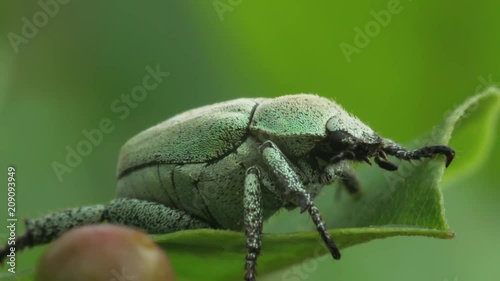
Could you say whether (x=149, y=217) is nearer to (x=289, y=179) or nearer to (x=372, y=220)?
(x=289, y=179)

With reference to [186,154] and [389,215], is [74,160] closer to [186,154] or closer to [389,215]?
[186,154]

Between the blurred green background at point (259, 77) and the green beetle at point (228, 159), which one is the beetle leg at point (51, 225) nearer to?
the green beetle at point (228, 159)

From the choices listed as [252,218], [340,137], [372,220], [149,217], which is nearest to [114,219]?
[149,217]

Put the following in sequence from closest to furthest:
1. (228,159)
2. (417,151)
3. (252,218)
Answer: (252,218) < (417,151) < (228,159)

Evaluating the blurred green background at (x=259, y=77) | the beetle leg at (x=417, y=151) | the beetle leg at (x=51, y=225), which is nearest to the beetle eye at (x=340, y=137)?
the beetle leg at (x=417, y=151)

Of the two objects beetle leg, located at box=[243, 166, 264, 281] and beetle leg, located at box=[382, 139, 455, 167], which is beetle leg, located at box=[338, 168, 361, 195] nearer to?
beetle leg, located at box=[382, 139, 455, 167]

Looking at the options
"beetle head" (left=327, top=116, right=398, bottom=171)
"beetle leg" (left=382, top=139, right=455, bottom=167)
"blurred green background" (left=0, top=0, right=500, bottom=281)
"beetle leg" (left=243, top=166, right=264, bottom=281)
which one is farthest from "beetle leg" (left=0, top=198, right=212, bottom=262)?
"beetle leg" (left=382, top=139, right=455, bottom=167)
